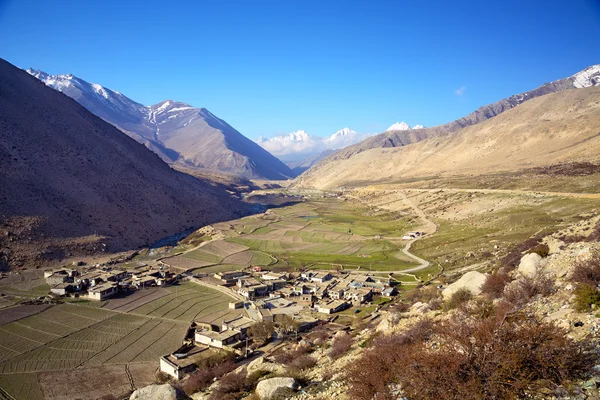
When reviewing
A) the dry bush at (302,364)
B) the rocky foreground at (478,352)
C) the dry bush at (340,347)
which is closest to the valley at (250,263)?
the rocky foreground at (478,352)

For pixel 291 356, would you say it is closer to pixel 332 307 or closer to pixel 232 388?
→ pixel 232 388

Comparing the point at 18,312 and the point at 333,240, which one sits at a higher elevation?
the point at 18,312

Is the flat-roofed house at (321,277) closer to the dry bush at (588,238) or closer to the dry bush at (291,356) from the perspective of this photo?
the dry bush at (291,356)

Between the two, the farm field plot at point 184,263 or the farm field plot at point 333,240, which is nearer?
the farm field plot at point 184,263

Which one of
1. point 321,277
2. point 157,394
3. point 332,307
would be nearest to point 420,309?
point 157,394

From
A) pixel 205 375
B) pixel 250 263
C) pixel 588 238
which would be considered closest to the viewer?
pixel 205 375

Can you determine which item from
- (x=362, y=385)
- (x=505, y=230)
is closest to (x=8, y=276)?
(x=362, y=385)

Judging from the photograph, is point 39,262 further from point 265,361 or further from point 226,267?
point 265,361
